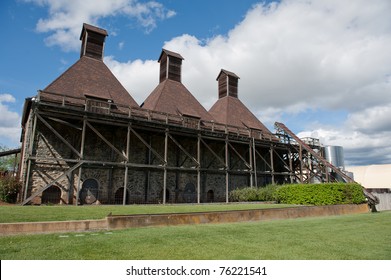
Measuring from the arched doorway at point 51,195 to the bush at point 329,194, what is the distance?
1509 cm

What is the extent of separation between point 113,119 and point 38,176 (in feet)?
18.2

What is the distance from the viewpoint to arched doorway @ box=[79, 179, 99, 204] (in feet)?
57.7

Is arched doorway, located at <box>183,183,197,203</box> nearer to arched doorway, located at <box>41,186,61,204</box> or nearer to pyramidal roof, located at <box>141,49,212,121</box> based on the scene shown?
pyramidal roof, located at <box>141,49,212,121</box>

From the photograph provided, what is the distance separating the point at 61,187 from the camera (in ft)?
55.8

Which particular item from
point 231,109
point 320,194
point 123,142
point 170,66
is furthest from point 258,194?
point 170,66

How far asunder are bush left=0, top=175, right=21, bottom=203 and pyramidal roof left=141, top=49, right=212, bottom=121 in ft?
34.7

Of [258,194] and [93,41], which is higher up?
[93,41]

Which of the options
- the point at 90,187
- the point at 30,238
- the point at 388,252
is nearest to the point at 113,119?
the point at 90,187

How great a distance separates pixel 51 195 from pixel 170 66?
16.1 metres

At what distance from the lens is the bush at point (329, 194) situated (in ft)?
53.4

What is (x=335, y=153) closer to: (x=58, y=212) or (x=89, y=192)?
(x=89, y=192)

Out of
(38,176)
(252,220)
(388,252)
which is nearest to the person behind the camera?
(388,252)

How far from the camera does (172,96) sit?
2455cm
